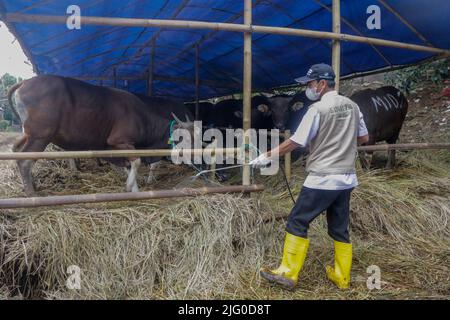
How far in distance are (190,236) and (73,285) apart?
106 cm

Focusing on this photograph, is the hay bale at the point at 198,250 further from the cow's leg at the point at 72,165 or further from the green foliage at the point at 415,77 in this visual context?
the green foliage at the point at 415,77

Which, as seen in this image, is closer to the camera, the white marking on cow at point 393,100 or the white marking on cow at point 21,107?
the white marking on cow at point 21,107

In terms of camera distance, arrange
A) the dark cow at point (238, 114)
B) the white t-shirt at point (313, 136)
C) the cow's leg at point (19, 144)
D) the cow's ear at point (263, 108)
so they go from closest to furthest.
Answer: the white t-shirt at point (313, 136), the cow's leg at point (19, 144), the cow's ear at point (263, 108), the dark cow at point (238, 114)

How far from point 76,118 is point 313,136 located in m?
3.45

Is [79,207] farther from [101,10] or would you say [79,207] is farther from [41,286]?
[101,10]

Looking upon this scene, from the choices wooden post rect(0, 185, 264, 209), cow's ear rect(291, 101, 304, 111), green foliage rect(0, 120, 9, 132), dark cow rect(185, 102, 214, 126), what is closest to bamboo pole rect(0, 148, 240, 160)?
wooden post rect(0, 185, 264, 209)

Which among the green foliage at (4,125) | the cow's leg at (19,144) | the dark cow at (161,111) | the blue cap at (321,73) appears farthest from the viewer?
the green foliage at (4,125)

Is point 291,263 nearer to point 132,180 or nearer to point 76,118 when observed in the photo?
point 132,180

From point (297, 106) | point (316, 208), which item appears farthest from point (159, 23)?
point (297, 106)

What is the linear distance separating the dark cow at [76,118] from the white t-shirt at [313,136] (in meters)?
2.96

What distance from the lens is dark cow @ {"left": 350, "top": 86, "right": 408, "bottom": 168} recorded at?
23.1ft

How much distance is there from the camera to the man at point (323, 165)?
308 cm

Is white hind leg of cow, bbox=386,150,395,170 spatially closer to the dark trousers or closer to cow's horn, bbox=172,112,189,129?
cow's horn, bbox=172,112,189,129

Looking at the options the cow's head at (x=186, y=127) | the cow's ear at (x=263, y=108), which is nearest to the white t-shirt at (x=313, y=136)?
the cow's head at (x=186, y=127)
